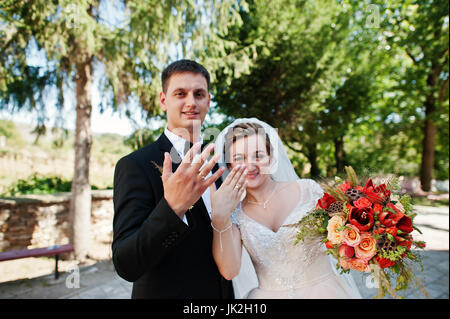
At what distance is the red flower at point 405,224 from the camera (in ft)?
5.11

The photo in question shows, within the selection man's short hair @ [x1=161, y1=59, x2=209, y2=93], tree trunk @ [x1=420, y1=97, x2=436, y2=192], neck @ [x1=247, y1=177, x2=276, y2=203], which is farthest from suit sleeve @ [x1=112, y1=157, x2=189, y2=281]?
tree trunk @ [x1=420, y1=97, x2=436, y2=192]

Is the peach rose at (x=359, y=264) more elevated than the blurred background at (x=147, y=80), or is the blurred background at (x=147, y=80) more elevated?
the blurred background at (x=147, y=80)

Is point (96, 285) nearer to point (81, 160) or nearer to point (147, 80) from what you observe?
point (81, 160)

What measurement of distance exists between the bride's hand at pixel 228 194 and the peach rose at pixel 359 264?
81 cm

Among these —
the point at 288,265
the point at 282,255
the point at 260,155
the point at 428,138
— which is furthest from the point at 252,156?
the point at 428,138

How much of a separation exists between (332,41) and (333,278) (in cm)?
1242

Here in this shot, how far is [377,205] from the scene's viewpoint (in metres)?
1.63

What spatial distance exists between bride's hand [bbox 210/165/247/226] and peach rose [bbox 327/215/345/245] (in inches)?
24.6

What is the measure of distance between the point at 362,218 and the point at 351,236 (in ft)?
0.44

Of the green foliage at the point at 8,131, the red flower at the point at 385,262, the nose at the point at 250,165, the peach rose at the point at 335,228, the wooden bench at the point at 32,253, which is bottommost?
the wooden bench at the point at 32,253

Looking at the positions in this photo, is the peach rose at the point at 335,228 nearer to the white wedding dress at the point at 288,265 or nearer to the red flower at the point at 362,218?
the red flower at the point at 362,218

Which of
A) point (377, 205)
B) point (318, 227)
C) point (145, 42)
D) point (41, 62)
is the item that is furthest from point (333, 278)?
point (41, 62)

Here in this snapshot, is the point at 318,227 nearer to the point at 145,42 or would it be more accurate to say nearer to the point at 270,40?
the point at 145,42

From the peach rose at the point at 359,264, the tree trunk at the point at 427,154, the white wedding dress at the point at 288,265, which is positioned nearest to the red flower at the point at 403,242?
the peach rose at the point at 359,264
